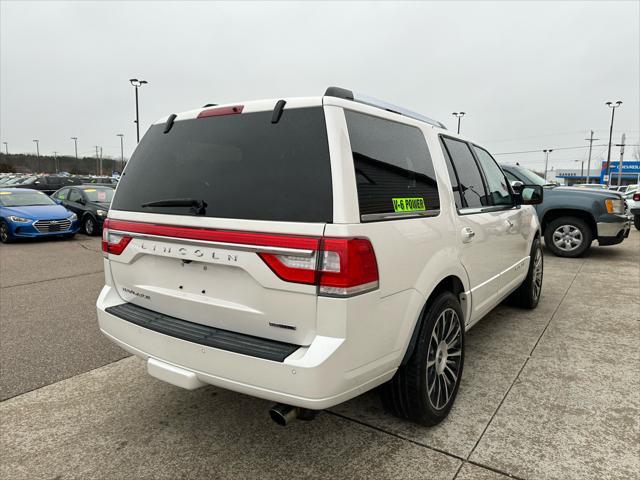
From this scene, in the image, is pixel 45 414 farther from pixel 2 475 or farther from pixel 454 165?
pixel 454 165

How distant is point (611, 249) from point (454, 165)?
8971 mm

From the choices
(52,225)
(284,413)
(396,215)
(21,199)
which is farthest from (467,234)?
(21,199)

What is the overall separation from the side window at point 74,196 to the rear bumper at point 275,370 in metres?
12.9

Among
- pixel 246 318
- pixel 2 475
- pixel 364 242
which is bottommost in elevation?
pixel 2 475

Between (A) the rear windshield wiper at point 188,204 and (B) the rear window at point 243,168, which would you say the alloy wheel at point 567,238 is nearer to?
(B) the rear window at point 243,168

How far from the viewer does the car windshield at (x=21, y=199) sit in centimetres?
1174

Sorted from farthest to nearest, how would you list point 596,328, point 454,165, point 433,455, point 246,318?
1. point 596,328
2. point 454,165
3. point 433,455
4. point 246,318

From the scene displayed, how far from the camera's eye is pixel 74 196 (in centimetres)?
1377

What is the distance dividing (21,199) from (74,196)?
5.94 feet

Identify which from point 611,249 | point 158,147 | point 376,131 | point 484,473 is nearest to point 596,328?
point 484,473

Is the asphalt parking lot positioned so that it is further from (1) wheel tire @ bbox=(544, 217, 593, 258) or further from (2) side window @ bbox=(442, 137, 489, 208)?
(1) wheel tire @ bbox=(544, 217, 593, 258)

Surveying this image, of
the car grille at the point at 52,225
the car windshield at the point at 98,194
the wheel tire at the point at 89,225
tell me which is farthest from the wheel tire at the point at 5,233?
the car windshield at the point at 98,194

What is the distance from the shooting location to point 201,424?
2768 mm

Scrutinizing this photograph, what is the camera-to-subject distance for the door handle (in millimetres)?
2957
